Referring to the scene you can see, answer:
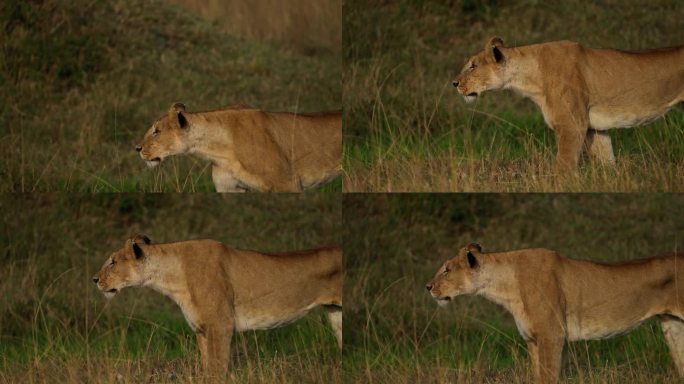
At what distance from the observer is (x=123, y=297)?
1242 cm

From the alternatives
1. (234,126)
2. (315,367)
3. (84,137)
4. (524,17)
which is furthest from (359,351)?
(524,17)

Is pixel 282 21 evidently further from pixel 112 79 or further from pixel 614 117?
pixel 614 117

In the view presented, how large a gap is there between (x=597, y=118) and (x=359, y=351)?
7.25 ft

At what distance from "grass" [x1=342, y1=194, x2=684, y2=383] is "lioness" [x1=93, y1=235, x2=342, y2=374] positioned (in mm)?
691

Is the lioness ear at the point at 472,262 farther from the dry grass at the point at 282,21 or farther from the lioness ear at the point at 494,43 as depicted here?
the dry grass at the point at 282,21

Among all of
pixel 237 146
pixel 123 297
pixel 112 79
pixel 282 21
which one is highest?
pixel 282 21

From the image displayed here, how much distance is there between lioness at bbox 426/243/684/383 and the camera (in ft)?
31.9

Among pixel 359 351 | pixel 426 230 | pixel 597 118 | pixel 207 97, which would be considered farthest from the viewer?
pixel 207 97

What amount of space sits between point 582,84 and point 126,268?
8.67 ft

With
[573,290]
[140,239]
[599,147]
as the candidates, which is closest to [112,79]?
[140,239]

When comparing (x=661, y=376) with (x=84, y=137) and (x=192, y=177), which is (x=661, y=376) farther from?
(x=84, y=137)

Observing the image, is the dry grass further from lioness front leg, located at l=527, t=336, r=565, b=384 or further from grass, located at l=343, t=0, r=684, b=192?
lioness front leg, located at l=527, t=336, r=565, b=384

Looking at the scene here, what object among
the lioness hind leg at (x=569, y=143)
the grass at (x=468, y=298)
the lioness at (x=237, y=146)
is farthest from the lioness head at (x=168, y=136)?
the lioness hind leg at (x=569, y=143)

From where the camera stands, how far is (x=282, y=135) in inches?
421
